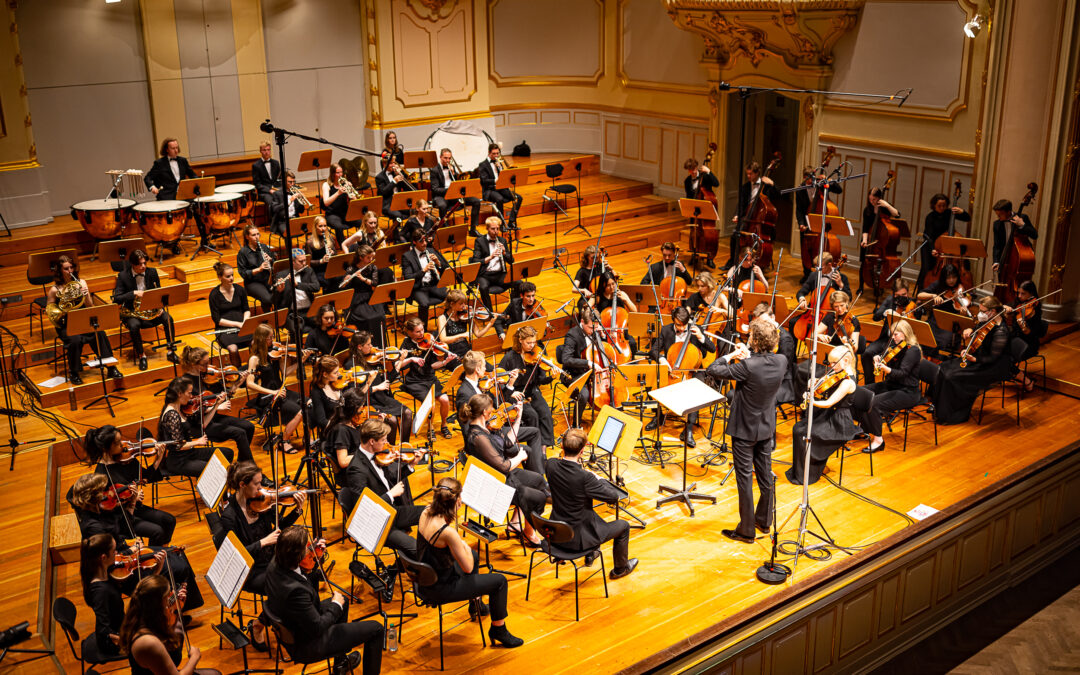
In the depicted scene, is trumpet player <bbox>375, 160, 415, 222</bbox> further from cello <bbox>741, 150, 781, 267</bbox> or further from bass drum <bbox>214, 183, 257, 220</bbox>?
cello <bbox>741, 150, 781, 267</bbox>

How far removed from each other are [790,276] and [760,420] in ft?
20.1

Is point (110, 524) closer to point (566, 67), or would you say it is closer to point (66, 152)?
point (66, 152)

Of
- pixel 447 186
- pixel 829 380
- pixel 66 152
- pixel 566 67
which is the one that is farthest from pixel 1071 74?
pixel 66 152

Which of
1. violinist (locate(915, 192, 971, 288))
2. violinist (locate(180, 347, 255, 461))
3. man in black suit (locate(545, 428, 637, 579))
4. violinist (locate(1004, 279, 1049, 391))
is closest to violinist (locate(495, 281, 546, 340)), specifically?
violinist (locate(180, 347, 255, 461))

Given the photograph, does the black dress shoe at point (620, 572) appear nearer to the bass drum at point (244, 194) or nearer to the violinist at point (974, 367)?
the violinist at point (974, 367)

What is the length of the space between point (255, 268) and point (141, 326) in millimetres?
1158

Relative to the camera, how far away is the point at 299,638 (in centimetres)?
467

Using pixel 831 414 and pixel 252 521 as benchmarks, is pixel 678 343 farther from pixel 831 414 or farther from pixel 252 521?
pixel 252 521

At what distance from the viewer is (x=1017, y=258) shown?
9.32 meters

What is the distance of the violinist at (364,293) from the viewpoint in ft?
29.1

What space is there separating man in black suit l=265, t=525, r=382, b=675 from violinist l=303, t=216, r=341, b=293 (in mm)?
5011

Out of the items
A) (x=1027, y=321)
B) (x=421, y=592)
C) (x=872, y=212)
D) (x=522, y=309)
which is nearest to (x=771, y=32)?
(x=872, y=212)

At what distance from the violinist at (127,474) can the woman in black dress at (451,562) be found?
6.21 feet

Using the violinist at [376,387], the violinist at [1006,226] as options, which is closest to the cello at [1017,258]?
the violinist at [1006,226]
